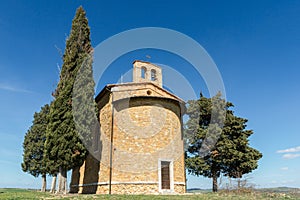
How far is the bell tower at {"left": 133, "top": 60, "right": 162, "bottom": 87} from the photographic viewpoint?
18844 millimetres

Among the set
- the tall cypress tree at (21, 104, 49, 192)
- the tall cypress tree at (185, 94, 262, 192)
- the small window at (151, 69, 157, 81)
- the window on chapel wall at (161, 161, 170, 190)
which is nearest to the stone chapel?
the window on chapel wall at (161, 161, 170, 190)

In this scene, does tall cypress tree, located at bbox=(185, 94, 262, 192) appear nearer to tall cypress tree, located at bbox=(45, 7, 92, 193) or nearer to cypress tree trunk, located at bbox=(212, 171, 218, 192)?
cypress tree trunk, located at bbox=(212, 171, 218, 192)

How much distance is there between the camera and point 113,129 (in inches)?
635

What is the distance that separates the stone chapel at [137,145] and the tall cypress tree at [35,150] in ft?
24.8

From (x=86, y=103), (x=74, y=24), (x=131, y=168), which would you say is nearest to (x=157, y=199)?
(x=131, y=168)

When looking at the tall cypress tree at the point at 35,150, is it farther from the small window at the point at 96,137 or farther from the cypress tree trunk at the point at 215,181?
the cypress tree trunk at the point at 215,181

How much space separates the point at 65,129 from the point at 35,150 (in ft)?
36.5

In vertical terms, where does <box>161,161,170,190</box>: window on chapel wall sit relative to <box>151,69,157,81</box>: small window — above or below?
below

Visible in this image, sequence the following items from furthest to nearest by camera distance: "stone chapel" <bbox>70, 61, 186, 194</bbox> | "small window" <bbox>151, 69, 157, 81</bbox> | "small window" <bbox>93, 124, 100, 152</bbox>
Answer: "small window" <bbox>151, 69, 157, 81</bbox>
"small window" <bbox>93, 124, 100, 152</bbox>
"stone chapel" <bbox>70, 61, 186, 194</bbox>

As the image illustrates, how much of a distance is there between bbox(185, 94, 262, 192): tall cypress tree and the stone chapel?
517cm

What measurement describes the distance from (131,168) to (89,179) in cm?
408

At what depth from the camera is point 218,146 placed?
21328 mm

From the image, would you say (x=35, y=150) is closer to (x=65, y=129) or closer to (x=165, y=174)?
(x=65, y=129)

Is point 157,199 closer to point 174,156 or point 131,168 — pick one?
point 131,168
